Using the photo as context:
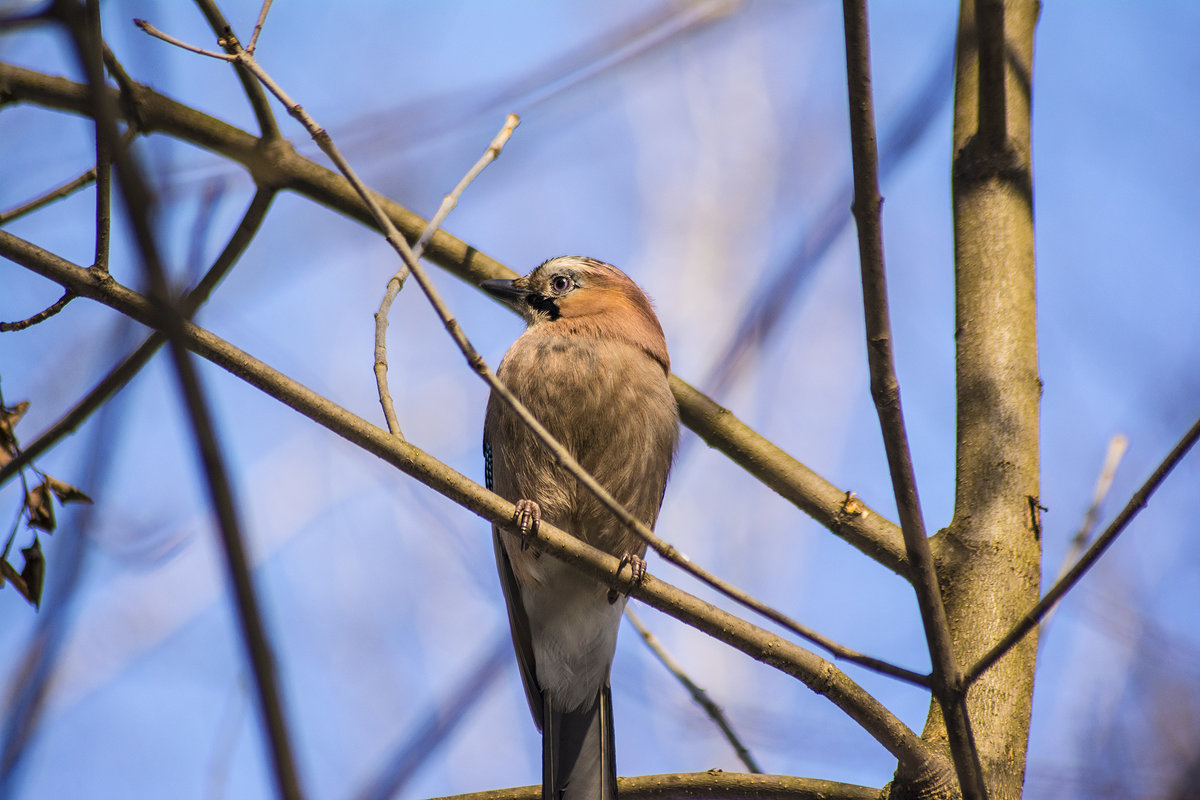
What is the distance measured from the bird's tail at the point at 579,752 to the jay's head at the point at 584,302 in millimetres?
1520

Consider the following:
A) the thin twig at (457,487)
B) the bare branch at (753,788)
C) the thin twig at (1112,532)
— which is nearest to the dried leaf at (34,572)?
the thin twig at (457,487)

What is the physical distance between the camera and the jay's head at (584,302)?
4512 mm

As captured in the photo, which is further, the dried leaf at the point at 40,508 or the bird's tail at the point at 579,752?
the bird's tail at the point at 579,752

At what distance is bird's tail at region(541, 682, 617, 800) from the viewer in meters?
3.73

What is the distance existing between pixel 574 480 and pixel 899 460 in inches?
82.2

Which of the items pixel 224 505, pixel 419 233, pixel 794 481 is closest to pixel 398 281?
pixel 419 233

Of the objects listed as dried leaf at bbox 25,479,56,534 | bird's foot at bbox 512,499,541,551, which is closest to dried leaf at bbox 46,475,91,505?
dried leaf at bbox 25,479,56,534

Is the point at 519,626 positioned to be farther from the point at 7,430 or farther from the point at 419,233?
the point at 7,430

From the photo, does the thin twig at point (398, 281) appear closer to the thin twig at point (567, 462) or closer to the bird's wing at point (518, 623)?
the thin twig at point (567, 462)

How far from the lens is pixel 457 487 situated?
2.70m

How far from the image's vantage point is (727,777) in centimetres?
285

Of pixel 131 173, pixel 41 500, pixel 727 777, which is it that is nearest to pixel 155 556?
pixel 41 500

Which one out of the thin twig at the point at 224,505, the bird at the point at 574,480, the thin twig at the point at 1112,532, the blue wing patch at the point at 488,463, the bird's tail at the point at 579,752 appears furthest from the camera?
the blue wing patch at the point at 488,463

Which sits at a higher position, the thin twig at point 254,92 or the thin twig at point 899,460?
the thin twig at point 254,92
